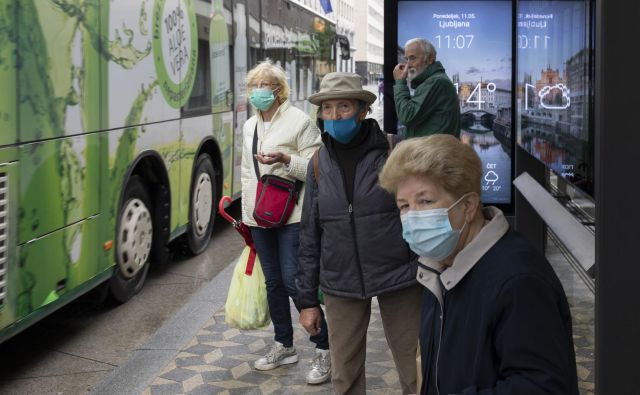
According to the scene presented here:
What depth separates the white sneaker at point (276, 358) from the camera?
5.96 m

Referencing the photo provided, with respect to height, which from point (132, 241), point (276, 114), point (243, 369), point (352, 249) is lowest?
point (243, 369)

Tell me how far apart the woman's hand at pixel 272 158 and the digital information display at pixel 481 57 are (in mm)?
2897

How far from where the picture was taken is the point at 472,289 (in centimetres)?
238

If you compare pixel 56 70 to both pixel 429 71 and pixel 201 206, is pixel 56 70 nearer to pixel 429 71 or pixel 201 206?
pixel 429 71

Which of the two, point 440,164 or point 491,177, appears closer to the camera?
point 440,164

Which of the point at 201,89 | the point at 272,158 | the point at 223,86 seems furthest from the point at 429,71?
the point at 223,86

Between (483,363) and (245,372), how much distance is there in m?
3.78

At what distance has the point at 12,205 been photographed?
553 cm

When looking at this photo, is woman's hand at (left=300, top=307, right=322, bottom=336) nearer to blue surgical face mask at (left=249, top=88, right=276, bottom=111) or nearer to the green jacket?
blue surgical face mask at (left=249, top=88, right=276, bottom=111)

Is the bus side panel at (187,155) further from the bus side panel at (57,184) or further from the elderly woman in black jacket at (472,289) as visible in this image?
the elderly woman in black jacket at (472,289)

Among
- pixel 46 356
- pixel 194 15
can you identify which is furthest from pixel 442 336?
pixel 194 15

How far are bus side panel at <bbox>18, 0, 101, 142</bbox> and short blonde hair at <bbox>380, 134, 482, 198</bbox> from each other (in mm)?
3539

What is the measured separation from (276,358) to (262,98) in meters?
1.55

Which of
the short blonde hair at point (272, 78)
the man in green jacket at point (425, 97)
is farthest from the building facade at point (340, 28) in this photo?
the short blonde hair at point (272, 78)
